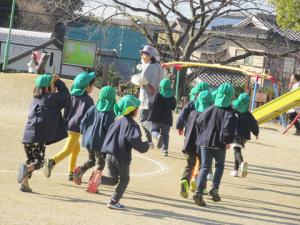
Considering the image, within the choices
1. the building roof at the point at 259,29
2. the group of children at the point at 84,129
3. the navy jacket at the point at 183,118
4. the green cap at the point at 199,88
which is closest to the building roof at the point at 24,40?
the building roof at the point at 259,29

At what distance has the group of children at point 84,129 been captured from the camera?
7.67 meters

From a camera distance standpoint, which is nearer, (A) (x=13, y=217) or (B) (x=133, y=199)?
(A) (x=13, y=217)

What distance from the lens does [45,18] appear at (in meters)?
55.9

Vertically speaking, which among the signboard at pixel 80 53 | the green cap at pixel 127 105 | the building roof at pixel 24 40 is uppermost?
the building roof at pixel 24 40

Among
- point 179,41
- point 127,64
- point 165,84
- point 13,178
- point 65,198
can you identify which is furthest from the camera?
point 127,64

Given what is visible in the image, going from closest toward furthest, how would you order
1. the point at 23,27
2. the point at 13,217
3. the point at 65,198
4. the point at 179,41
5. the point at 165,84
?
the point at 13,217 → the point at 65,198 → the point at 165,84 → the point at 179,41 → the point at 23,27

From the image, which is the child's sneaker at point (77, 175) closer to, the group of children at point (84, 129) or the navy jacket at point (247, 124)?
the group of children at point (84, 129)

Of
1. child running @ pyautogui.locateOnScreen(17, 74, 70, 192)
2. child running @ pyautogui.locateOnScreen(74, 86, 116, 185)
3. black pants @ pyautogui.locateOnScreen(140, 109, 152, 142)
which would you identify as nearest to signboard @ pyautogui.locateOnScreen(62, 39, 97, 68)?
black pants @ pyautogui.locateOnScreen(140, 109, 152, 142)

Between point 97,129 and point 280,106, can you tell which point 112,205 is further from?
point 280,106

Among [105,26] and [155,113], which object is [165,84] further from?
[105,26]

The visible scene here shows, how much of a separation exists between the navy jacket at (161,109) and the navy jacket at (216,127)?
4041 millimetres

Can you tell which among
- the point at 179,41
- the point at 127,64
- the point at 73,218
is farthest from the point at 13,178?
the point at 127,64

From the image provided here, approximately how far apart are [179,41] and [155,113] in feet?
61.3

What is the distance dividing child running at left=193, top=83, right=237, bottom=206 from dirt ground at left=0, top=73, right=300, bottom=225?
0.97 ft
